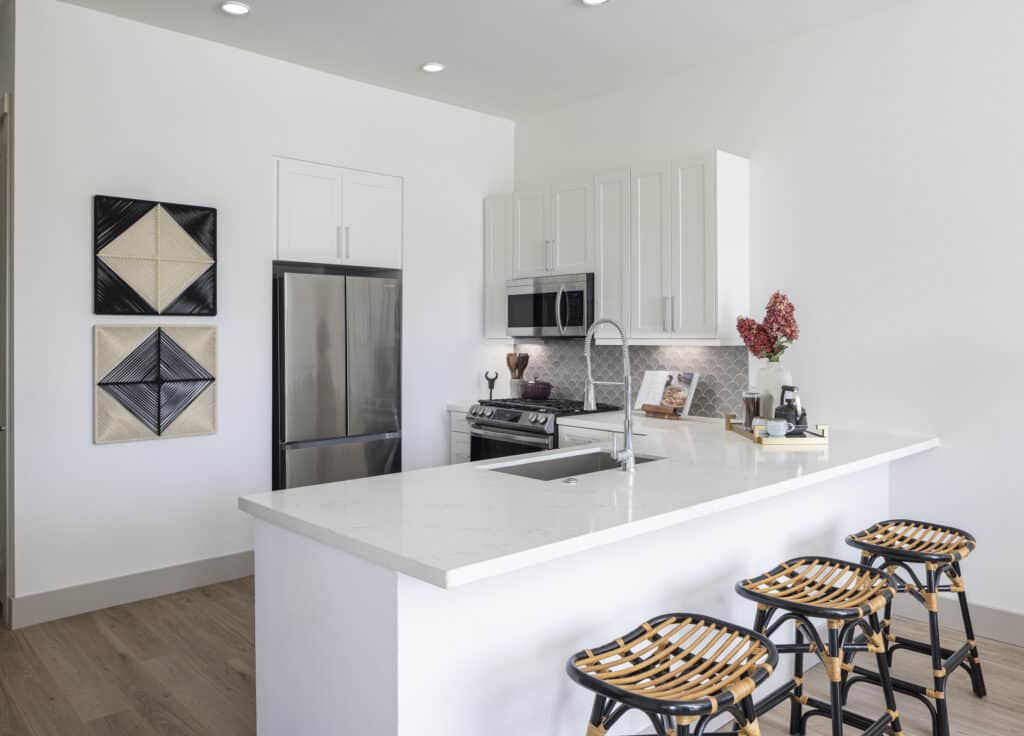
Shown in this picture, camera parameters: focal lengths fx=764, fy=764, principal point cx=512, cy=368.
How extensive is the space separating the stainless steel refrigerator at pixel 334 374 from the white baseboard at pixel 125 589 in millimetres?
502

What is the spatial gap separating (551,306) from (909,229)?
2.03 m

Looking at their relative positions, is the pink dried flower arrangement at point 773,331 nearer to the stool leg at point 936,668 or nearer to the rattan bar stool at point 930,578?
the rattan bar stool at point 930,578

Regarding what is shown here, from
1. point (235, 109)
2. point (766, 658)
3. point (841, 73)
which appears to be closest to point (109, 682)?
point (766, 658)

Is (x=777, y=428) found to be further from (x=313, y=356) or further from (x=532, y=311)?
(x=313, y=356)

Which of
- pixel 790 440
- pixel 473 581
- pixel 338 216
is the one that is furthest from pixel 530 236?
pixel 473 581

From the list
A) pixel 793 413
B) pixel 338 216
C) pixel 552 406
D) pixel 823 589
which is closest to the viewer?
pixel 823 589

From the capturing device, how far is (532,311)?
4887mm

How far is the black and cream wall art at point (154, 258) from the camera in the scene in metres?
3.63

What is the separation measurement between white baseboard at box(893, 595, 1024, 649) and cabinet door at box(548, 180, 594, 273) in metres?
2.52

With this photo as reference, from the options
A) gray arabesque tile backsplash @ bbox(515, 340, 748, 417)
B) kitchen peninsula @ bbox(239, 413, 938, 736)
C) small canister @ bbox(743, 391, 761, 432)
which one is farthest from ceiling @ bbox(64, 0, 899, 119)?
kitchen peninsula @ bbox(239, 413, 938, 736)

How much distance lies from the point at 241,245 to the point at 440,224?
1.39 meters

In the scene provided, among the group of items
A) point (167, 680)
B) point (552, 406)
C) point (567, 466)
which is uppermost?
point (552, 406)

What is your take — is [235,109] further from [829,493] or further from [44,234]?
[829,493]

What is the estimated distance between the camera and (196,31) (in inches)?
153
